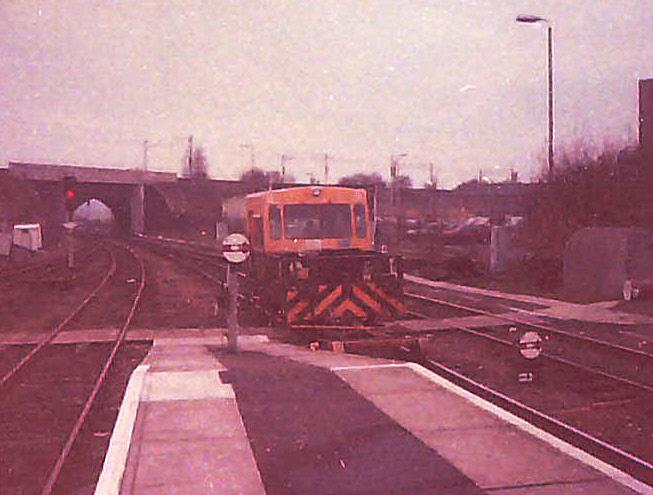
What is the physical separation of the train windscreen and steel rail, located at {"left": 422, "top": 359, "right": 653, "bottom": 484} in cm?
511

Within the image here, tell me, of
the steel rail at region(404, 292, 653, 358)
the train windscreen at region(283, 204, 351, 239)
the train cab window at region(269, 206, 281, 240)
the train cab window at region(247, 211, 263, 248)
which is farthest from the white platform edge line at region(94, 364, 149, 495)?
the steel rail at region(404, 292, 653, 358)

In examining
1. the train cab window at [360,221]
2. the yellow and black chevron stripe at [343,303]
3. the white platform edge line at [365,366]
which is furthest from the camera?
the train cab window at [360,221]

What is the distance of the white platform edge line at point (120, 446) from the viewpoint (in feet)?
22.2

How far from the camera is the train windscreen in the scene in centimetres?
1744

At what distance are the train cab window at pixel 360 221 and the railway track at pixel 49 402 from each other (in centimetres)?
512

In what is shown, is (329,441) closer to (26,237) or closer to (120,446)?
(120,446)

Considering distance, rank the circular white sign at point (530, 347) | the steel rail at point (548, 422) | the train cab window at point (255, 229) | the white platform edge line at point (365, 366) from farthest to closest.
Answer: the train cab window at point (255, 229) → the circular white sign at point (530, 347) → the white platform edge line at point (365, 366) → the steel rail at point (548, 422)

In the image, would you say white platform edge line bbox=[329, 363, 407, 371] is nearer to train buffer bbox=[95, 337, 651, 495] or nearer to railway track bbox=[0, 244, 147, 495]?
train buffer bbox=[95, 337, 651, 495]

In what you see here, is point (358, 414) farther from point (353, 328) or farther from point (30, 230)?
point (30, 230)

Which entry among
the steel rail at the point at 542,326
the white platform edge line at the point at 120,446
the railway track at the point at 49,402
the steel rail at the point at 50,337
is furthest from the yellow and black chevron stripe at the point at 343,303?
the white platform edge line at the point at 120,446

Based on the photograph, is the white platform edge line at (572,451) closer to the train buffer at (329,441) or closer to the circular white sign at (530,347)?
the train buffer at (329,441)

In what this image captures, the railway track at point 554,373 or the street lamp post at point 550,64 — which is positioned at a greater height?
the street lamp post at point 550,64

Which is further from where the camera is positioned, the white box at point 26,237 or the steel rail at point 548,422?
the white box at point 26,237

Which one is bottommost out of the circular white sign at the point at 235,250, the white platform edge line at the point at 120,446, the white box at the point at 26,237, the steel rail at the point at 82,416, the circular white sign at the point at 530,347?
the steel rail at the point at 82,416
